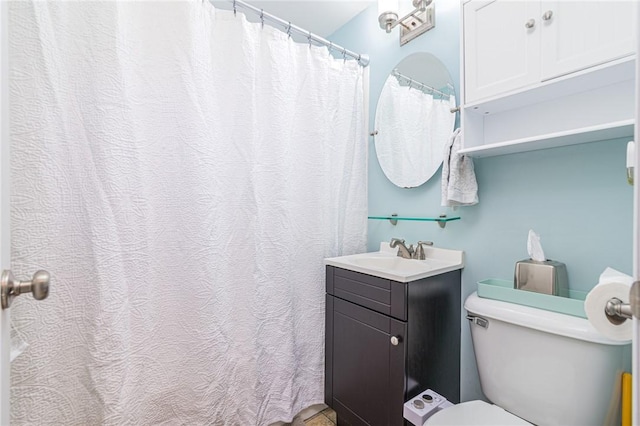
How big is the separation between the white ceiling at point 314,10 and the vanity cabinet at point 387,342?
1.64 metres

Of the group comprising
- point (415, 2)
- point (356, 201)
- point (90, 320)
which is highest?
point (415, 2)

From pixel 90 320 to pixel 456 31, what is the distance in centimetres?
200

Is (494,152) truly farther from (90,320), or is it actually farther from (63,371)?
(63,371)

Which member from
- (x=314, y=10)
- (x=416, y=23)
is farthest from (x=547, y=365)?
(x=314, y=10)

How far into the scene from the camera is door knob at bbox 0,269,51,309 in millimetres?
522

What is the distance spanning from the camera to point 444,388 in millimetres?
1309

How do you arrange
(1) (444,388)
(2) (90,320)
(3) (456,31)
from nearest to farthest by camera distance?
(2) (90,320), (1) (444,388), (3) (456,31)

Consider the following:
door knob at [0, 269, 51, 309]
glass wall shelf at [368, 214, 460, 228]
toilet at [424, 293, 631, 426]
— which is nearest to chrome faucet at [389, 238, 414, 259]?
glass wall shelf at [368, 214, 460, 228]

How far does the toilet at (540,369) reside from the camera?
851 mm

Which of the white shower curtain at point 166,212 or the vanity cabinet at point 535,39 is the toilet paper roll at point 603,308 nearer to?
the vanity cabinet at point 535,39

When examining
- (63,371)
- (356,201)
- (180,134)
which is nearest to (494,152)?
(356,201)

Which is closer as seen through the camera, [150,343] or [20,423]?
[20,423]

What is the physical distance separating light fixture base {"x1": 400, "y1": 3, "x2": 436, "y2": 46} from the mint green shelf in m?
1.33

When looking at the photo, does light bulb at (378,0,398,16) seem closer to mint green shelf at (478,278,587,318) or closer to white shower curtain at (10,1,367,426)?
white shower curtain at (10,1,367,426)
